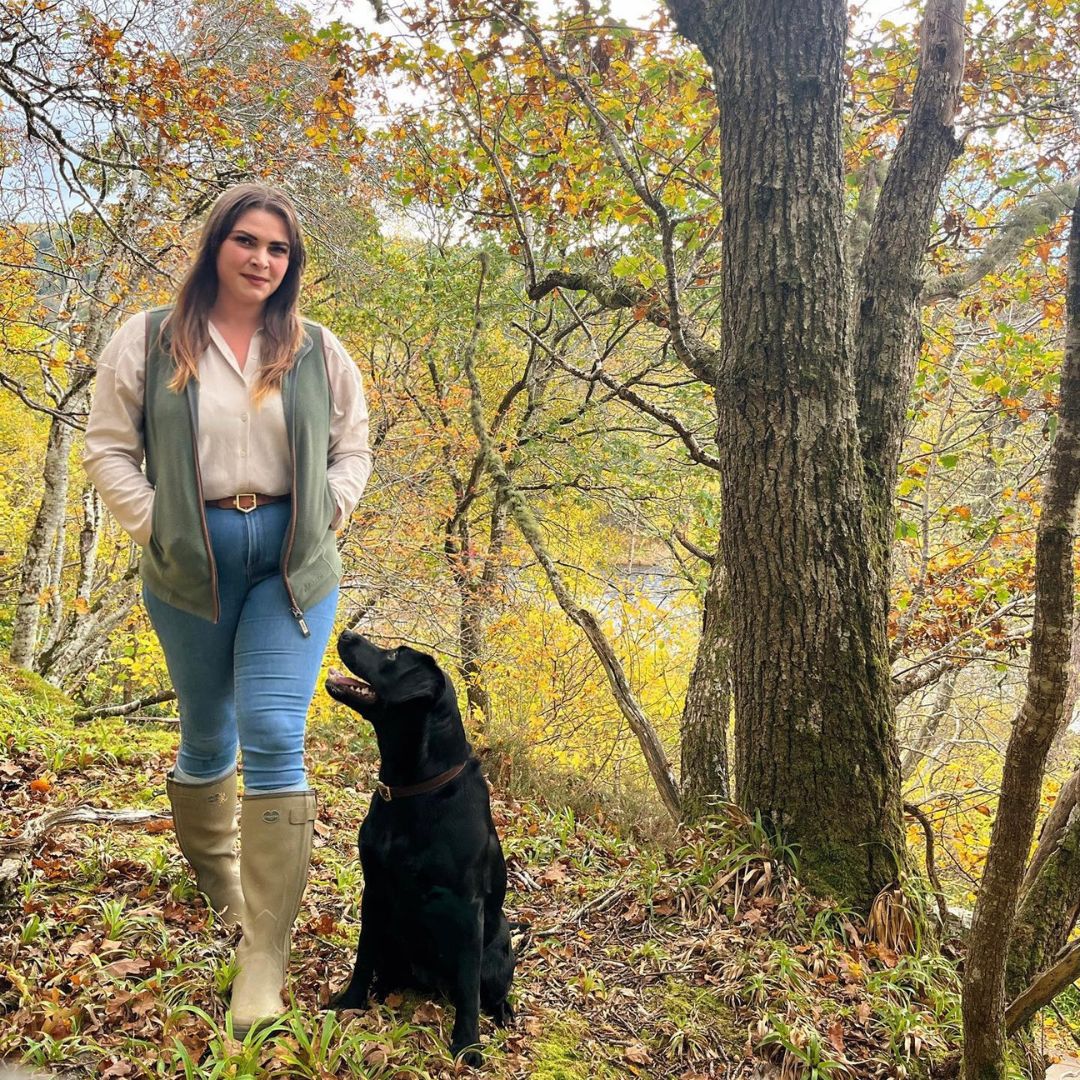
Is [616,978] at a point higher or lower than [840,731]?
lower

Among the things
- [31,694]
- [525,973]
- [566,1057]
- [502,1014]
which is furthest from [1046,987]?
[31,694]

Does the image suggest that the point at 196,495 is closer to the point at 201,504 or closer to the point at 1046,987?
the point at 201,504

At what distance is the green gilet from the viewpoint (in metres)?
2.11

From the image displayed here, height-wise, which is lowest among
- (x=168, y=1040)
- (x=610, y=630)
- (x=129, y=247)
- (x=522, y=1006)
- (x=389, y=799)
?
(x=522, y=1006)

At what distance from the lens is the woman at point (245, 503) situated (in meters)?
2.14

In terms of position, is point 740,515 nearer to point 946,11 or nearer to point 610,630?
point 946,11

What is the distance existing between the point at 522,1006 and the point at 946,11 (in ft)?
14.4

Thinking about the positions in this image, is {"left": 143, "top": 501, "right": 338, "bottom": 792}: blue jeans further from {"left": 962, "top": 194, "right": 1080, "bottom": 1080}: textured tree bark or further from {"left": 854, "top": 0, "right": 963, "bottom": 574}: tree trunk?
{"left": 854, "top": 0, "right": 963, "bottom": 574}: tree trunk

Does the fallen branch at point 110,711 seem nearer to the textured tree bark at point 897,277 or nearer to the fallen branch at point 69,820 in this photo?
the fallen branch at point 69,820

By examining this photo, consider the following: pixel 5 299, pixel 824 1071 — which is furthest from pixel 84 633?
pixel 824 1071

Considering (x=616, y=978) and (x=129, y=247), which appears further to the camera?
(x=129, y=247)

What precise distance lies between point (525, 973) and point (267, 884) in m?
1.23

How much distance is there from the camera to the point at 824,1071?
249cm

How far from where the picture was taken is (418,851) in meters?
2.32
